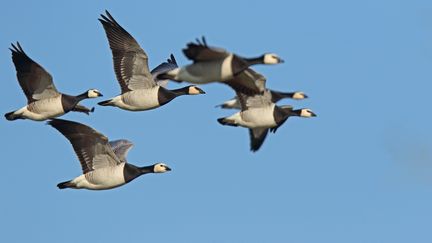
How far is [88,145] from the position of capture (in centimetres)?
2598

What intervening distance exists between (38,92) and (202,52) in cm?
609

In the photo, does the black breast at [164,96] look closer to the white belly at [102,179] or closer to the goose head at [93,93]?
the goose head at [93,93]

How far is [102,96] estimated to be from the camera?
93.0ft

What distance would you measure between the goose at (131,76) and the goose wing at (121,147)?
117 cm

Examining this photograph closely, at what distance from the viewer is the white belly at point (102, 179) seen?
25.8 meters

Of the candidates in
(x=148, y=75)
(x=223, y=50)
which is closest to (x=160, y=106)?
(x=148, y=75)

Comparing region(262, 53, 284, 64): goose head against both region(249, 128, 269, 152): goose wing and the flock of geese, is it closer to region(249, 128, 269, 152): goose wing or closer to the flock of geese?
the flock of geese

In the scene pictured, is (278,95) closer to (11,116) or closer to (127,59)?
(127,59)

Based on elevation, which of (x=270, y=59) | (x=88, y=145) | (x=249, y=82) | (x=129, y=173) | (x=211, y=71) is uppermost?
(x=270, y=59)

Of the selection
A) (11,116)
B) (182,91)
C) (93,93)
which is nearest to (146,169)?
(182,91)

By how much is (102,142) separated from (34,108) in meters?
2.16

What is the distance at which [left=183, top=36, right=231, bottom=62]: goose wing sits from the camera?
21.9 meters

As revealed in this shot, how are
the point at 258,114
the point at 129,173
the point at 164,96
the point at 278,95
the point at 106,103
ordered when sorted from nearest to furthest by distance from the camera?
1. the point at 129,173
2. the point at 258,114
3. the point at 278,95
4. the point at 164,96
5. the point at 106,103

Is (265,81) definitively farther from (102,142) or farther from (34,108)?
(34,108)
